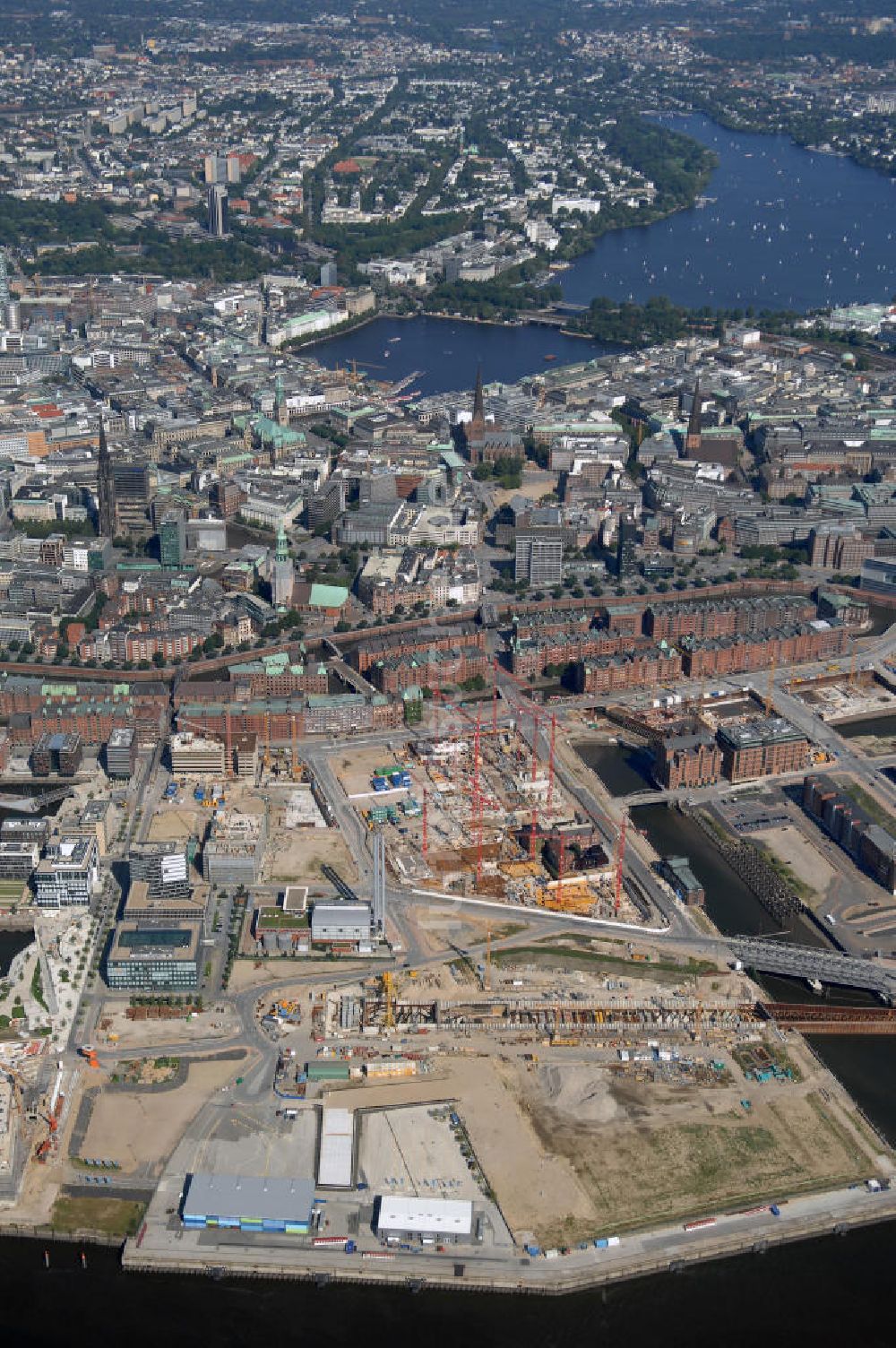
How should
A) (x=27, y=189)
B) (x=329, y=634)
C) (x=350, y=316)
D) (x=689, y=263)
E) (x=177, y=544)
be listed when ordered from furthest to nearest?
1. (x=27, y=189)
2. (x=689, y=263)
3. (x=350, y=316)
4. (x=177, y=544)
5. (x=329, y=634)

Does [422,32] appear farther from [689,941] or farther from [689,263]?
[689,941]

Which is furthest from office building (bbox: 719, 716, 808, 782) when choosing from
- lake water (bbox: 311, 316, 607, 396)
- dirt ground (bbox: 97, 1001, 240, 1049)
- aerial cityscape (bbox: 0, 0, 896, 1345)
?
lake water (bbox: 311, 316, 607, 396)

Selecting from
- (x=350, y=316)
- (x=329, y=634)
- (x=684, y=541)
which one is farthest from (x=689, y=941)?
(x=350, y=316)

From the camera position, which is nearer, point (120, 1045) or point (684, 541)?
point (120, 1045)

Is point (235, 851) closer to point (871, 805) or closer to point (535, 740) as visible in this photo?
point (535, 740)

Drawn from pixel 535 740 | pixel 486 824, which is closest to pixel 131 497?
pixel 535 740

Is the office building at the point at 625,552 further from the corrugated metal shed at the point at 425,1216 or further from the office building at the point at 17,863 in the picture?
the corrugated metal shed at the point at 425,1216

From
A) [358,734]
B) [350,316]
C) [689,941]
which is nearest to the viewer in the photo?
[689,941]
